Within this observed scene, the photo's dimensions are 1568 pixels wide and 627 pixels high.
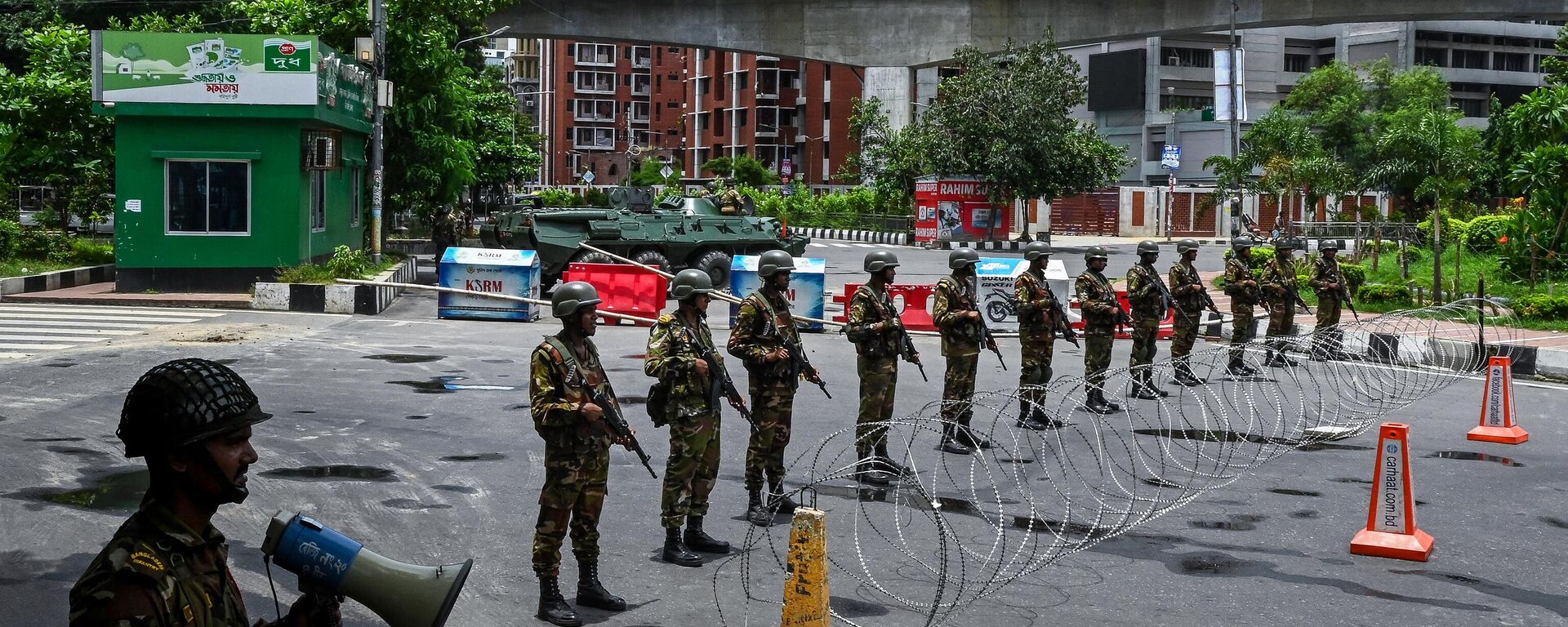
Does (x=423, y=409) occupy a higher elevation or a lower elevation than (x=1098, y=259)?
lower

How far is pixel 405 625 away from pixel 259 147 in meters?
23.0

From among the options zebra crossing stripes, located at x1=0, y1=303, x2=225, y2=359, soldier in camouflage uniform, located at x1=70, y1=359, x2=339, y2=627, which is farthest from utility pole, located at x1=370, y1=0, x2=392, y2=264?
soldier in camouflage uniform, located at x1=70, y1=359, x2=339, y2=627

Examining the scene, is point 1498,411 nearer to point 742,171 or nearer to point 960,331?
point 960,331

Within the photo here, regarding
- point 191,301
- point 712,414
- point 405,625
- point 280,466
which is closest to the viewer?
point 405,625

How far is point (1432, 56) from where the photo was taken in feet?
251

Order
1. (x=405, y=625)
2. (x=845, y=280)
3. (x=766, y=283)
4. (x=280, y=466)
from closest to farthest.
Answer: (x=405, y=625), (x=766, y=283), (x=280, y=466), (x=845, y=280)

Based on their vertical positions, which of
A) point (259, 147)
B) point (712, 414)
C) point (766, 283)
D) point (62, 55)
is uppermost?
point (62, 55)

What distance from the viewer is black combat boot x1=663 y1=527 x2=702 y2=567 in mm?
8094

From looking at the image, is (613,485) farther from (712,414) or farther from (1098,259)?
(1098,259)

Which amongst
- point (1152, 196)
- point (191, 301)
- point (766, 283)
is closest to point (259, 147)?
point (191, 301)

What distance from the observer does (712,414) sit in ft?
27.0

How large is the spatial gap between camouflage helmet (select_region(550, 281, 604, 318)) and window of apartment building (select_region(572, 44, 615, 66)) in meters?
114

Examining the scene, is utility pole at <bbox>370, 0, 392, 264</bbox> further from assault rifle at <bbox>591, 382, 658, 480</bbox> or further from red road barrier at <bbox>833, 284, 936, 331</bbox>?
assault rifle at <bbox>591, 382, 658, 480</bbox>

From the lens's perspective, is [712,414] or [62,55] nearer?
[712,414]
